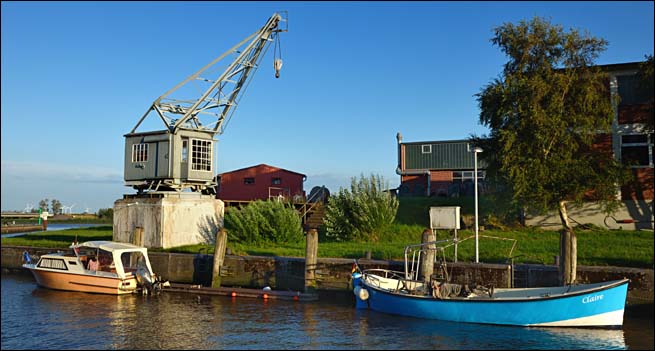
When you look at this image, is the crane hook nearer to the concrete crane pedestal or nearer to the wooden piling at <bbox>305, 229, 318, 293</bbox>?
the concrete crane pedestal

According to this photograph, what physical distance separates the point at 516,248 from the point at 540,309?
7361 millimetres

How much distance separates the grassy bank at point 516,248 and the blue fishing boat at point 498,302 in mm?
2146

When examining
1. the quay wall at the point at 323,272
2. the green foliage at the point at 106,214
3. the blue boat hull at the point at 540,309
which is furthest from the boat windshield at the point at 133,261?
the green foliage at the point at 106,214

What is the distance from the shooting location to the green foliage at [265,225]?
31.7 metres

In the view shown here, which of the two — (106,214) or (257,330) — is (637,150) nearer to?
(257,330)

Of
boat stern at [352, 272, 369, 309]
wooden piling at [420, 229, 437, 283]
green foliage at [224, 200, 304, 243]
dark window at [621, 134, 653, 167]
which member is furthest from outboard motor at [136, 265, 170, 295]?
dark window at [621, 134, 653, 167]

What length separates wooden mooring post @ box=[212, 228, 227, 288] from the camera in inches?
1017

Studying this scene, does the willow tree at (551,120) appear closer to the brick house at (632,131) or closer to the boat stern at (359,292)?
the brick house at (632,131)

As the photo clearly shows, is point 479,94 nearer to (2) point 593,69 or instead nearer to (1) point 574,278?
(2) point 593,69

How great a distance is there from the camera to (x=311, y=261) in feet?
78.5

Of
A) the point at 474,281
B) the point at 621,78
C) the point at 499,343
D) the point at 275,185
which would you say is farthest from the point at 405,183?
the point at 499,343

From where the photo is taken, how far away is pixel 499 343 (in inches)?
652

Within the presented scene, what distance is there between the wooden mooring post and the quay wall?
0.28 m

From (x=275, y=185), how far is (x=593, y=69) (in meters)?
29.2
